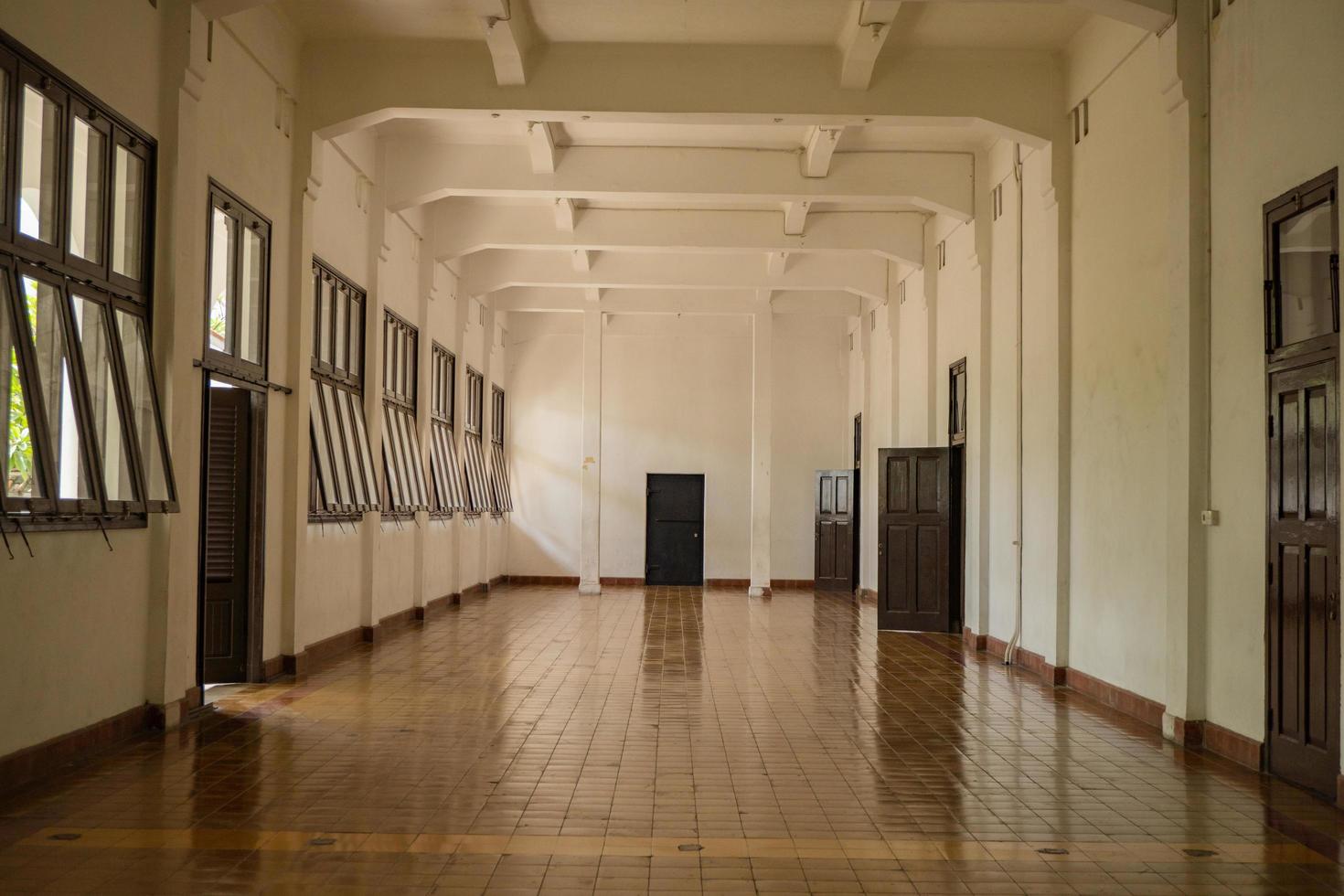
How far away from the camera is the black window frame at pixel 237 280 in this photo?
822 cm

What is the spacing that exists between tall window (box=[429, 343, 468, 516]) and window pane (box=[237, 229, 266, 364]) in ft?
19.4

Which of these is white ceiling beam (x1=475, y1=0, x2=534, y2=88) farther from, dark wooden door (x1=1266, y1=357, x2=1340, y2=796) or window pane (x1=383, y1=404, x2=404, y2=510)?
dark wooden door (x1=1266, y1=357, x2=1340, y2=796)

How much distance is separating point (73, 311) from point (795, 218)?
9849 millimetres

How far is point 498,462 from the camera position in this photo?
2150 cm

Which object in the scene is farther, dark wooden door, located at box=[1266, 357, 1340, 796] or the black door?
the black door

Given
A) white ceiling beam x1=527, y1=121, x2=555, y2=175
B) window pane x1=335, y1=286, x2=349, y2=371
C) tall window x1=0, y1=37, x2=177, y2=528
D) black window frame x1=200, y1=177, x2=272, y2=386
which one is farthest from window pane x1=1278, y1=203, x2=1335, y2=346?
window pane x1=335, y1=286, x2=349, y2=371

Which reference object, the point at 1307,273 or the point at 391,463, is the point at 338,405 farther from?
the point at 1307,273

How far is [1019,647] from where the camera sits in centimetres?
1123

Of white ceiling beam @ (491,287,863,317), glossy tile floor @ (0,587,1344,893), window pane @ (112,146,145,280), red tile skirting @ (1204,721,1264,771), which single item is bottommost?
glossy tile floor @ (0,587,1344,893)

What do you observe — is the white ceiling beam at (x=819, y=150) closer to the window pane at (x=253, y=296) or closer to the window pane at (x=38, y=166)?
the window pane at (x=253, y=296)

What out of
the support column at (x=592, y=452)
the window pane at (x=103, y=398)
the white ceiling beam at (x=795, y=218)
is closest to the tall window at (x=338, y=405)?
the window pane at (x=103, y=398)

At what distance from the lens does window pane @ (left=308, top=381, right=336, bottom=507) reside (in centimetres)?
1058

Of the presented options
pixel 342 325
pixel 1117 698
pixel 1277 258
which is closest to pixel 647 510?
pixel 342 325

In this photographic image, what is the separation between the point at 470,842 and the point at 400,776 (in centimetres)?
134
